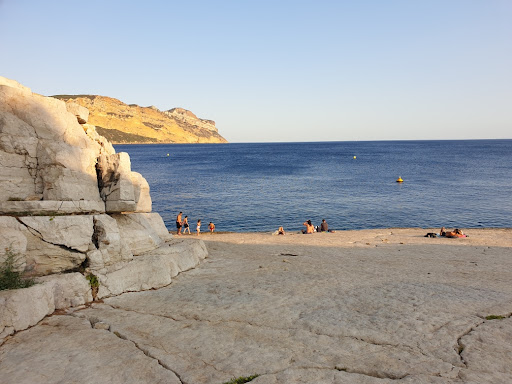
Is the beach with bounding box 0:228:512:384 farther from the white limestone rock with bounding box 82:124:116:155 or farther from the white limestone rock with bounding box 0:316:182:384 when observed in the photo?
the white limestone rock with bounding box 82:124:116:155

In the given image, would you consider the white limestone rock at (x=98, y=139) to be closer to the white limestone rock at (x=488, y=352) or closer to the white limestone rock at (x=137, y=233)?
the white limestone rock at (x=137, y=233)

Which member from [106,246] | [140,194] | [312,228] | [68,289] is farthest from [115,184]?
[312,228]

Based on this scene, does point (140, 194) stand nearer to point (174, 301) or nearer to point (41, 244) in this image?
point (41, 244)

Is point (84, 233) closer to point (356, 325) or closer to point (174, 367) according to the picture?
point (174, 367)

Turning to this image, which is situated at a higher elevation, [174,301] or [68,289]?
[68,289]

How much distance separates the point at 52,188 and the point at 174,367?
25.6ft

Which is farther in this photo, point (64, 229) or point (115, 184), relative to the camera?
point (115, 184)

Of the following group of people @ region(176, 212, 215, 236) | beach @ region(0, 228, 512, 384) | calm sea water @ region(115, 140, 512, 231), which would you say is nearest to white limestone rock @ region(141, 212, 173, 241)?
beach @ region(0, 228, 512, 384)

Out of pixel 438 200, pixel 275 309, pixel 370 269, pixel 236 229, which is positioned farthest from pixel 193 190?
pixel 275 309

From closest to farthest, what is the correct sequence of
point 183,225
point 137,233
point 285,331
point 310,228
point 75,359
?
point 75,359
point 285,331
point 137,233
point 310,228
point 183,225

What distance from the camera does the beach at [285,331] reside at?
7855 millimetres

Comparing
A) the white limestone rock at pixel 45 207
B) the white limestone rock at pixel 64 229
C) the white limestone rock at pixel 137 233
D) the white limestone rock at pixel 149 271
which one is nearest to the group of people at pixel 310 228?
the white limestone rock at pixel 149 271

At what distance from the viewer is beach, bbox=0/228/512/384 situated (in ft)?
25.8

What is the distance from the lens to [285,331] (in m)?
9.86
